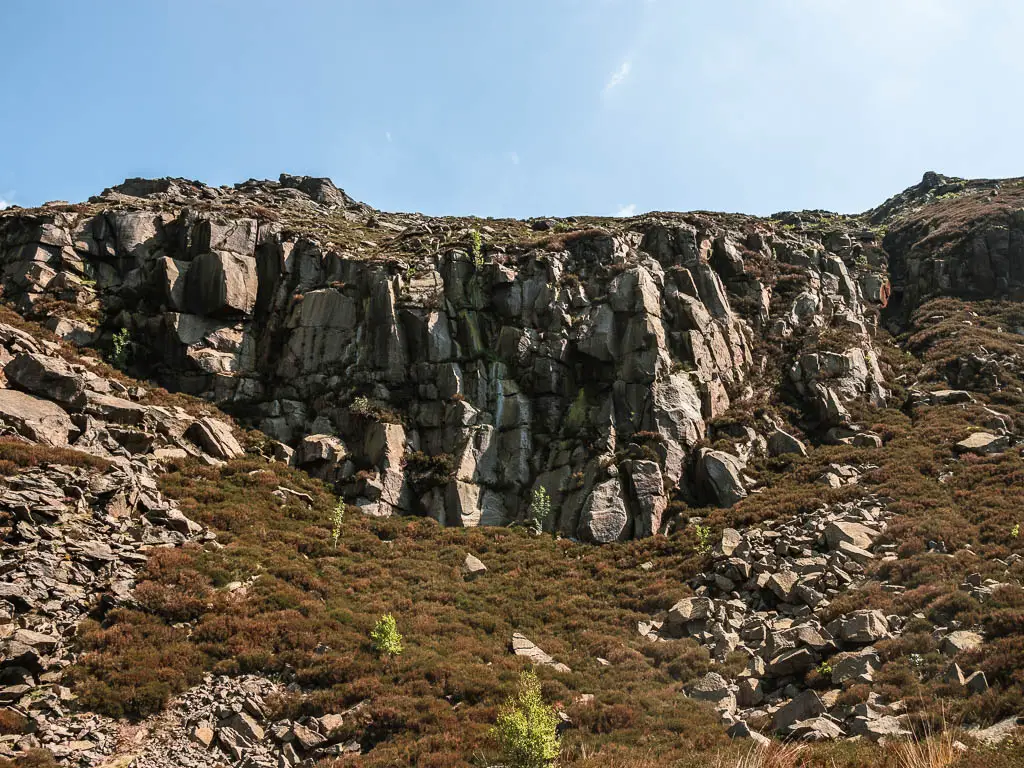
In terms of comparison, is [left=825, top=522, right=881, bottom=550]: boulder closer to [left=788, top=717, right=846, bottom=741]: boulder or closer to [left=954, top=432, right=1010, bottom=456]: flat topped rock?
[left=954, top=432, right=1010, bottom=456]: flat topped rock

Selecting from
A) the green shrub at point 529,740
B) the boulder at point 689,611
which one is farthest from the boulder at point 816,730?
the boulder at point 689,611

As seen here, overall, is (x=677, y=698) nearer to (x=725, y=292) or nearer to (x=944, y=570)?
(x=944, y=570)

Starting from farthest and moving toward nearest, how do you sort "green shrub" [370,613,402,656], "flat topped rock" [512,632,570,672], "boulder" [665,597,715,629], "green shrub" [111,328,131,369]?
1. "green shrub" [111,328,131,369]
2. "boulder" [665,597,715,629]
3. "flat topped rock" [512,632,570,672]
4. "green shrub" [370,613,402,656]

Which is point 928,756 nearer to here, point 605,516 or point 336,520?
point 605,516

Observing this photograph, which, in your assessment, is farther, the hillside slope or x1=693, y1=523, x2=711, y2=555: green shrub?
x1=693, y1=523, x2=711, y2=555: green shrub

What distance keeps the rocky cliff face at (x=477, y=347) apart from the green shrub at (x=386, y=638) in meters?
14.3

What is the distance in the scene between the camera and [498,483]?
128 ft

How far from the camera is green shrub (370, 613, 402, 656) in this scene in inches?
→ 832

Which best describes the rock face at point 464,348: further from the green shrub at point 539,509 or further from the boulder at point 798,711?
the boulder at point 798,711

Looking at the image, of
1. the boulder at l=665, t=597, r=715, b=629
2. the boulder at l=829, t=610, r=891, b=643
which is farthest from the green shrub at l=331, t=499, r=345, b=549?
the boulder at l=829, t=610, r=891, b=643

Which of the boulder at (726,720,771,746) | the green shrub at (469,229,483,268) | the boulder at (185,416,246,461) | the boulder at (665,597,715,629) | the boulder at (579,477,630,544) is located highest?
the green shrub at (469,229,483,268)

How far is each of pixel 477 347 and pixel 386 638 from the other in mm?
26337

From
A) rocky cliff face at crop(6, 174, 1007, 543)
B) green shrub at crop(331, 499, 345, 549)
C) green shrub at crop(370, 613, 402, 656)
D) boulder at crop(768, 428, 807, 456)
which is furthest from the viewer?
boulder at crop(768, 428, 807, 456)

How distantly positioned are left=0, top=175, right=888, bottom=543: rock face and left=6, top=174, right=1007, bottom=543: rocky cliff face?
156 millimetres
